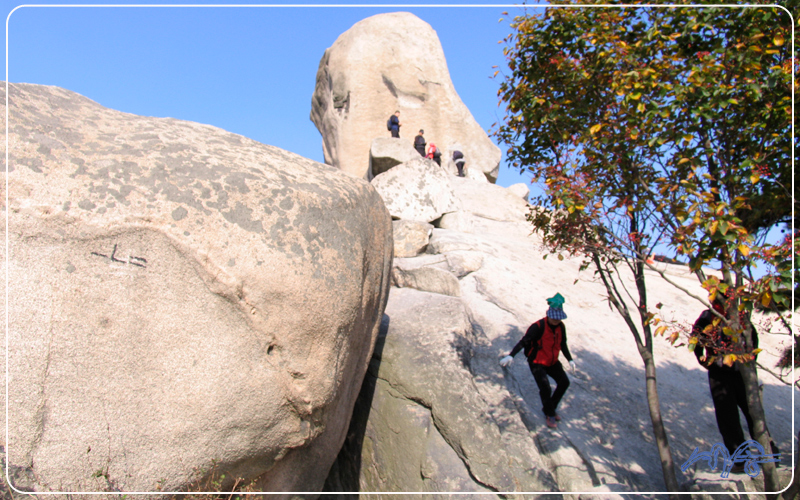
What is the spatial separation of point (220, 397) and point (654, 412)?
135 inches

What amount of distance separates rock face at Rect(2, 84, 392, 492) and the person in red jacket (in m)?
2.18

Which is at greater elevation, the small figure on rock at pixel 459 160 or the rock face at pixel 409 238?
the small figure on rock at pixel 459 160

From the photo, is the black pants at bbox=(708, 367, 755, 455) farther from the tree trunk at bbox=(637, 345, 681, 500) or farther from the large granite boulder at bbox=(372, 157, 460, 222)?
the large granite boulder at bbox=(372, 157, 460, 222)

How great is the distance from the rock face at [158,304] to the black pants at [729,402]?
324 cm

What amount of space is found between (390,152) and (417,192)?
13.6 ft

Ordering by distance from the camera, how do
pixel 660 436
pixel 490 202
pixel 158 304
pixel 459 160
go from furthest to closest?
pixel 459 160 < pixel 490 202 < pixel 660 436 < pixel 158 304

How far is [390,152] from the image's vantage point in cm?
1395

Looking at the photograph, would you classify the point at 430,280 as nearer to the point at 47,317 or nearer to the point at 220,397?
the point at 220,397

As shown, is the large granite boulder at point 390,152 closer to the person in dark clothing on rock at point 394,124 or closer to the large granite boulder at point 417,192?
the person in dark clothing on rock at point 394,124

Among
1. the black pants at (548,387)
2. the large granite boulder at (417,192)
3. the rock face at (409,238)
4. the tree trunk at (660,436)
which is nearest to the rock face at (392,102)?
the large granite boulder at (417,192)

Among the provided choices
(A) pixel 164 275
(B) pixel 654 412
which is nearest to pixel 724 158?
(B) pixel 654 412

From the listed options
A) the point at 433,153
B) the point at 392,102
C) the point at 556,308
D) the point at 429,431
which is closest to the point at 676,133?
the point at 556,308

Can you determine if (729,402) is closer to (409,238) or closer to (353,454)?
(353,454)

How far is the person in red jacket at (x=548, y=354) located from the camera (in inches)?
185
